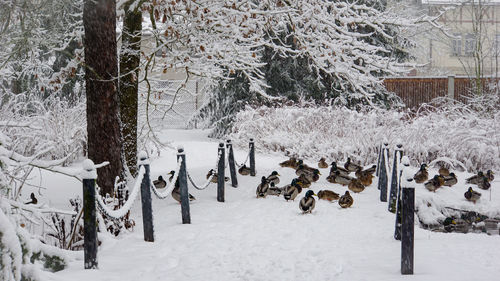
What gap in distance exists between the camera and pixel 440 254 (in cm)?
581

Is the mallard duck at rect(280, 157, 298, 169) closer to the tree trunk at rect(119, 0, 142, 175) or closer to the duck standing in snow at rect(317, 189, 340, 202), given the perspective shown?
the duck standing in snow at rect(317, 189, 340, 202)

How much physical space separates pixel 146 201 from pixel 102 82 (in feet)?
6.42

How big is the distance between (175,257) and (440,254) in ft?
9.71

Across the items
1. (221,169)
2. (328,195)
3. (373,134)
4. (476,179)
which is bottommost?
(328,195)

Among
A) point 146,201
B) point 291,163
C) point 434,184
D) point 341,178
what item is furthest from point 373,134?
point 146,201

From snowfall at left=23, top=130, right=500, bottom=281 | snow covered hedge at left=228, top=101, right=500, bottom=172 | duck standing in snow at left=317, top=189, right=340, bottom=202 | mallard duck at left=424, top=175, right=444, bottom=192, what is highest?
snow covered hedge at left=228, top=101, right=500, bottom=172

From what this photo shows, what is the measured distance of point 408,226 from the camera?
5074 mm

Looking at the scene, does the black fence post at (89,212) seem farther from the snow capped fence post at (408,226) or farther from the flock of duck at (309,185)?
the flock of duck at (309,185)

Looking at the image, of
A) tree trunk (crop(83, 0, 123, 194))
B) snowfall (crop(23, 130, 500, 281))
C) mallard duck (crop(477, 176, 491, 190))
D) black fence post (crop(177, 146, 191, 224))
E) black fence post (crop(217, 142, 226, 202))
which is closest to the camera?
snowfall (crop(23, 130, 500, 281))

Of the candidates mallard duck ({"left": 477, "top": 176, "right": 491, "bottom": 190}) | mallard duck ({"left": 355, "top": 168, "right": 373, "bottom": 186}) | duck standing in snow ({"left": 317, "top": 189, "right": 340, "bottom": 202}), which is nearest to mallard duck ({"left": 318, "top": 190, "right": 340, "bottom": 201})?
duck standing in snow ({"left": 317, "top": 189, "right": 340, "bottom": 202})

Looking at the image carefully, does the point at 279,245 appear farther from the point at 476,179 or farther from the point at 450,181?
the point at 476,179

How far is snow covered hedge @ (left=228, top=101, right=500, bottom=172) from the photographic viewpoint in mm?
12469

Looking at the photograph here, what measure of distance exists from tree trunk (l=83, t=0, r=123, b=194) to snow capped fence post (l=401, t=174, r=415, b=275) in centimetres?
419

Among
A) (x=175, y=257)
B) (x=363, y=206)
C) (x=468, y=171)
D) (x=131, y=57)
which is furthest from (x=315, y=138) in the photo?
(x=175, y=257)
